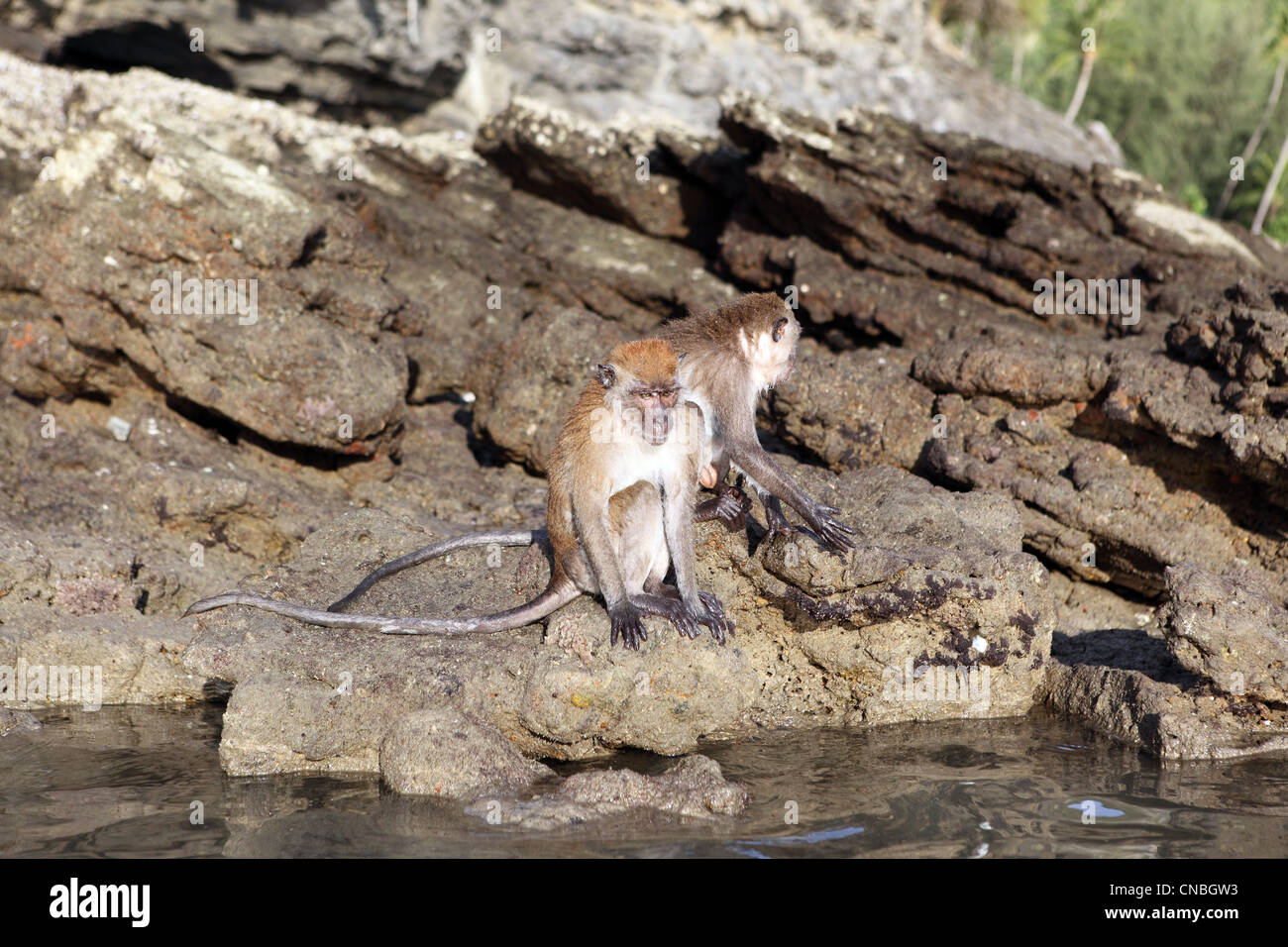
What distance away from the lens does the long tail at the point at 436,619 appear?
6.14 m

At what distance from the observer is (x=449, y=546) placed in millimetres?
6969

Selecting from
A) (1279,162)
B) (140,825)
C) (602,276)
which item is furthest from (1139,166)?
(140,825)

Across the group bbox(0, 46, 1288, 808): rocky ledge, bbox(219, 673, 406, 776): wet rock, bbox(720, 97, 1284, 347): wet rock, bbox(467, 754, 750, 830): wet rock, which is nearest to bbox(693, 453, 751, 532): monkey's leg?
bbox(0, 46, 1288, 808): rocky ledge

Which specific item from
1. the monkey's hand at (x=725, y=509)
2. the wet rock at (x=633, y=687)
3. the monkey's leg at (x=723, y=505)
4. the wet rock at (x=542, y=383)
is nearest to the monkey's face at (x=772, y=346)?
the monkey's leg at (x=723, y=505)

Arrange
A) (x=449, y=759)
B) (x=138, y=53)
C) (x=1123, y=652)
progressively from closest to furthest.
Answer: (x=449, y=759)
(x=1123, y=652)
(x=138, y=53)

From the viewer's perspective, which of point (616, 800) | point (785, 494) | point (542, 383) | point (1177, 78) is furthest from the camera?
point (1177, 78)

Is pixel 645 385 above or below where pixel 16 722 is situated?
above

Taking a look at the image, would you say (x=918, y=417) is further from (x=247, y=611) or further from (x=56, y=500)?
(x=56, y=500)

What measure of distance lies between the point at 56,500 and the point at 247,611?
293 cm

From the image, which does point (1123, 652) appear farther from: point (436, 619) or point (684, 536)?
point (436, 619)

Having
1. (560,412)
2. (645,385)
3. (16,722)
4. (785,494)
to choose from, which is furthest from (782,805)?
(560,412)

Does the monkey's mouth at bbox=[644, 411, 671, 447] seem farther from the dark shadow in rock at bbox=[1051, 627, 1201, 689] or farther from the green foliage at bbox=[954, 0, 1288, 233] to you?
the green foliage at bbox=[954, 0, 1288, 233]

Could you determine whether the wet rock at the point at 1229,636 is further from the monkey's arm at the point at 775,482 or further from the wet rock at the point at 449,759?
the wet rock at the point at 449,759

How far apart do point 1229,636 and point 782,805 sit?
2.69 metres
